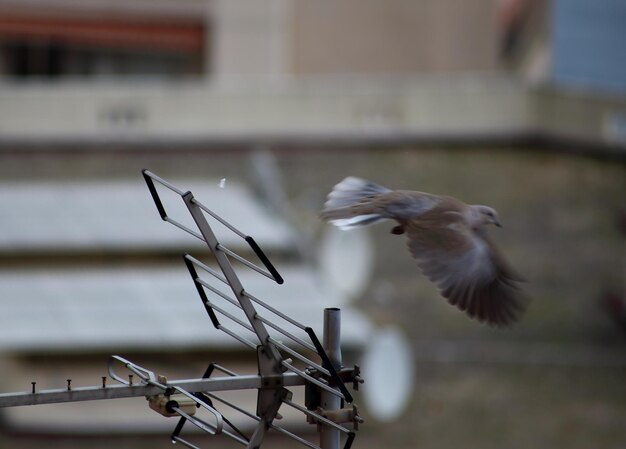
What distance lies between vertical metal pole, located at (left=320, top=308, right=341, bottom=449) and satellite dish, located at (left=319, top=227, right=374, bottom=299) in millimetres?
17111

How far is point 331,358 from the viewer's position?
451cm

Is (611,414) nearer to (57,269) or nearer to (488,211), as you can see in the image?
(57,269)

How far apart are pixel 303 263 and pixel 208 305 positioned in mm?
17321

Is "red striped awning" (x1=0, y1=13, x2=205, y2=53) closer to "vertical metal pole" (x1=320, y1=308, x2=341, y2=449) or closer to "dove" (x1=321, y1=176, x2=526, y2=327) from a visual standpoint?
"dove" (x1=321, y1=176, x2=526, y2=327)

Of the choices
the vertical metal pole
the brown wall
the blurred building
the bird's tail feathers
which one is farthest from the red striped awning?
the vertical metal pole

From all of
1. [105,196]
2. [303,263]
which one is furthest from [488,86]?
[105,196]

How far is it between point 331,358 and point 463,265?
205 cm

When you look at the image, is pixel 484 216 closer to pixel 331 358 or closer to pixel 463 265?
pixel 463 265

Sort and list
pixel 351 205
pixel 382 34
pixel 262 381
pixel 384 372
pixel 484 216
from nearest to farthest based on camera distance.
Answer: pixel 262 381
pixel 351 205
pixel 484 216
pixel 384 372
pixel 382 34

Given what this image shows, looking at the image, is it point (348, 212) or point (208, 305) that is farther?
point (348, 212)

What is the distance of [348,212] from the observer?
20.7 ft

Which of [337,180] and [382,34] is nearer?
[337,180]

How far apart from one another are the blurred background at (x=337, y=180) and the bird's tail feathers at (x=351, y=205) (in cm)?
1276

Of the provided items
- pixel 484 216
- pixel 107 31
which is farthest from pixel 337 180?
pixel 484 216
